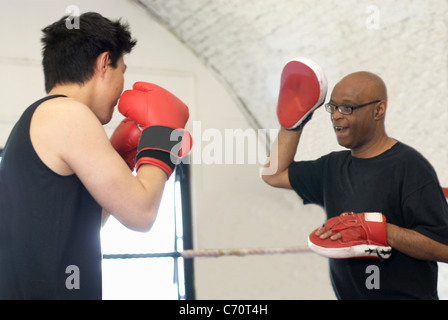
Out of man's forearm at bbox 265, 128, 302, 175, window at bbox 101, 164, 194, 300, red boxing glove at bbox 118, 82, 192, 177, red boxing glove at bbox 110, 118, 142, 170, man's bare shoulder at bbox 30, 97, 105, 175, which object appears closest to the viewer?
man's bare shoulder at bbox 30, 97, 105, 175

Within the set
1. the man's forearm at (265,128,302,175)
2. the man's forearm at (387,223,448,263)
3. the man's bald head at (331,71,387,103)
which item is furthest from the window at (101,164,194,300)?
the man's forearm at (387,223,448,263)

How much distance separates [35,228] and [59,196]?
3.4 inches

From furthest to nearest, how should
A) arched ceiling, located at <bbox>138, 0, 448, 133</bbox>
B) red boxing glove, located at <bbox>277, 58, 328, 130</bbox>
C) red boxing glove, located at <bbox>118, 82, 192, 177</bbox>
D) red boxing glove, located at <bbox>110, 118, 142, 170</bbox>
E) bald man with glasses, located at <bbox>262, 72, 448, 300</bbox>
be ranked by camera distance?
arched ceiling, located at <bbox>138, 0, 448, 133</bbox> → red boxing glove, located at <bbox>277, 58, 328, 130</bbox> → bald man with glasses, located at <bbox>262, 72, 448, 300</bbox> → red boxing glove, located at <bbox>110, 118, 142, 170</bbox> → red boxing glove, located at <bbox>118, 82, 192, 177</bbox>

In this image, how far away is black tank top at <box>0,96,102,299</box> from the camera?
41.3 inches

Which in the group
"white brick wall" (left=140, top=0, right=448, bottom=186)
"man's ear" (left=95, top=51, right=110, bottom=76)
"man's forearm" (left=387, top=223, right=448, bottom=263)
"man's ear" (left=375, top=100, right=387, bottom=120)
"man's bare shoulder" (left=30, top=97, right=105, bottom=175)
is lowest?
"man's forearm" (left=387, top=223, right=448, bottom=263)

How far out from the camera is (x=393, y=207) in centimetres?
161

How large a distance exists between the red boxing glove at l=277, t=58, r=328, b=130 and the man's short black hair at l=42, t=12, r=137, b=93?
0.74m

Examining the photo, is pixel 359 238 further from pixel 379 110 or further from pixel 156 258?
pixel 156 258

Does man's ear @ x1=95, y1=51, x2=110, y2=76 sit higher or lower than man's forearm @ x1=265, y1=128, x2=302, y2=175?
higher

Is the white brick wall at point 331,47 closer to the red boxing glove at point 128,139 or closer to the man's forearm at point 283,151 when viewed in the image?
the man's forearm at point 283,151

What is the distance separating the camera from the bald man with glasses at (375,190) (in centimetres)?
151

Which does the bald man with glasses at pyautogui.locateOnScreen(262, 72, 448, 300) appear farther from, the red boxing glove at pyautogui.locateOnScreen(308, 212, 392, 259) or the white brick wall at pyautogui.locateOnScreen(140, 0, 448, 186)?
the white brick wall at pyautogui.locateOnScreen(140, 0, 448, 186)
